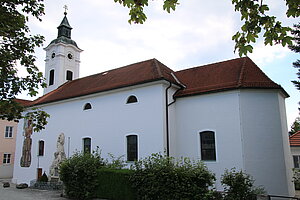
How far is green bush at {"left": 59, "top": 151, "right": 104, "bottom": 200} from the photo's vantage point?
13.3m

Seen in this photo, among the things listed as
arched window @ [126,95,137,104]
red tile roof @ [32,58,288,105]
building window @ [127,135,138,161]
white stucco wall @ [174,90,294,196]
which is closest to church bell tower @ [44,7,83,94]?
red tile roof @ [32,58,288,105]

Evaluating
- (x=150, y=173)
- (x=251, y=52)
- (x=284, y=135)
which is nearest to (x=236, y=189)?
(x=150, y=173)

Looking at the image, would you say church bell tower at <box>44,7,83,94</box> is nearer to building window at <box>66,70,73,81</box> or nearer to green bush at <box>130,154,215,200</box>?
building window at <box>66,70,73,81</box>

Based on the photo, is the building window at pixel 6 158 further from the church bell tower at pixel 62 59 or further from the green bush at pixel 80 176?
the green bush at pixel 80 176

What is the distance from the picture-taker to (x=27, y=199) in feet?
45.1

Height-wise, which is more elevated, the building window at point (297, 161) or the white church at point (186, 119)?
the white church at point (186, 119)

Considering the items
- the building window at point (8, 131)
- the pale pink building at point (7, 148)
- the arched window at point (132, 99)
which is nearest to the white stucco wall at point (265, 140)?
the arched window at point (132, 99)

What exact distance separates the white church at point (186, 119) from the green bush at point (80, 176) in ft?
9.50

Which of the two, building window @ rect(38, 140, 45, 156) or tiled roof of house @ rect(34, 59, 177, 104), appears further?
building window @ rect(38, 140, 45, 156)

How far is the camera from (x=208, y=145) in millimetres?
14664

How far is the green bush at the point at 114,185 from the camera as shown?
12.0m

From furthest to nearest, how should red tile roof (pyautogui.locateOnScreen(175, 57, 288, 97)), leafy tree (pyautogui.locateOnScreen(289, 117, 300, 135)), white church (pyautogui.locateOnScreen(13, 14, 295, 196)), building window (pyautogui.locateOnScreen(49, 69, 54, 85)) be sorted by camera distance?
leafy tree (pyautogui.locateOnScreen(289, 117, 300, 135))
building window (pyautogui.locateOnScreen(49, 69, 54, 85))
red tile roof (pyautogui.locateOnScreen(175, 57, 288, 97))
white church (pyautogui.locateOnScreen(13, 14, 295, 196))

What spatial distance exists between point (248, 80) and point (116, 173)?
899 centimetres

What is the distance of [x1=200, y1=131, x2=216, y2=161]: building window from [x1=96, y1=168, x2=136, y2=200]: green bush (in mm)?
4836
